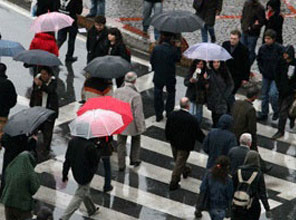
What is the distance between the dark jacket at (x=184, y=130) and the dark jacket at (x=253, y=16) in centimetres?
608

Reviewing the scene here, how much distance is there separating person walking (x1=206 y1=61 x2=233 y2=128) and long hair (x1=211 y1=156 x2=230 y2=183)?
3.97 meters

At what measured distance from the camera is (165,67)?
1880 cm

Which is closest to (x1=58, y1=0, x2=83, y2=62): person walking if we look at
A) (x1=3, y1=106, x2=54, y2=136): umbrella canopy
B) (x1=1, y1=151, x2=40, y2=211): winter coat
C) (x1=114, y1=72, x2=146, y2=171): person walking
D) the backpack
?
(x1=114, y1=72, x2=146, y2=171): person walking

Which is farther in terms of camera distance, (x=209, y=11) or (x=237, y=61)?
(x=209, y=11)

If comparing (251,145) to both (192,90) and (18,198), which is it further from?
(18,198)

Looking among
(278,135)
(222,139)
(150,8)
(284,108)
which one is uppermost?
(222,139)

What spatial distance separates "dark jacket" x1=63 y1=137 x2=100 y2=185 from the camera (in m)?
14.7

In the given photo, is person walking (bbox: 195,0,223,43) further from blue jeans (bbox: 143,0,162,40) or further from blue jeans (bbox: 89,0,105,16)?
blue jeans (bbox: 89,0,105,16)

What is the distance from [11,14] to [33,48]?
5.42m

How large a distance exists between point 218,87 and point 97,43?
2977 millimetres

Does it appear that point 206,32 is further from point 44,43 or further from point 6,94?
point 6,94

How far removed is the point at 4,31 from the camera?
23484 millimetres

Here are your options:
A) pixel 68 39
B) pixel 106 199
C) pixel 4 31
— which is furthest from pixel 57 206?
pixel 4 31

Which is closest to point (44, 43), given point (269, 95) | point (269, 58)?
point (269, 58)
